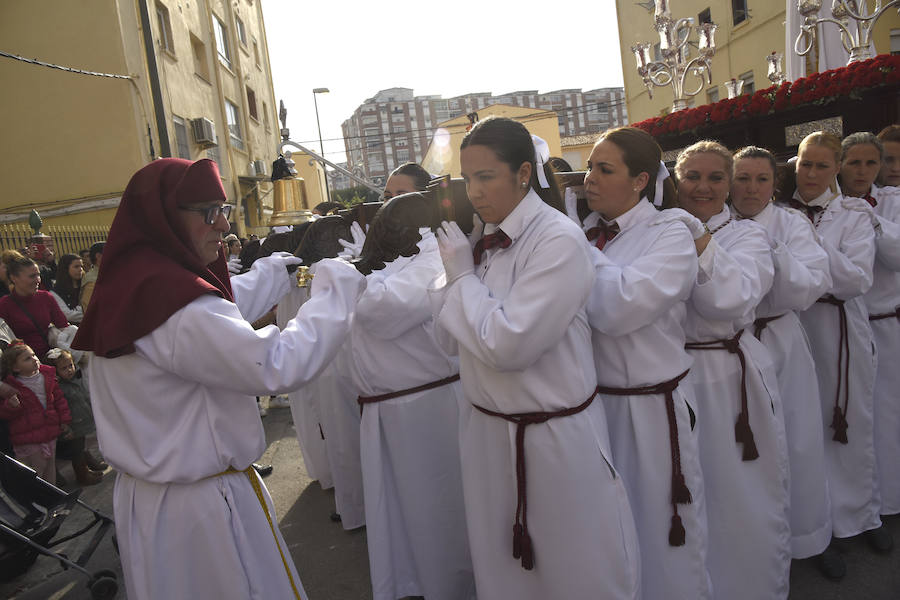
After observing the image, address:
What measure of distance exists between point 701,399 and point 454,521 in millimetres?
1396

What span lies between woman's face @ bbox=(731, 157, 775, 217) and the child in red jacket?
5.16 m

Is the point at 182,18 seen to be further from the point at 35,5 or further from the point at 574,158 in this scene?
the point at 574,158

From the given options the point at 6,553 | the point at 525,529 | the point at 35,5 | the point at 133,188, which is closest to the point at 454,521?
the point at 525,529

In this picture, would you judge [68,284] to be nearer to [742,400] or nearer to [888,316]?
[742,400]

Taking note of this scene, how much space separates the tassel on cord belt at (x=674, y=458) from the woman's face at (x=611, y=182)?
2.52ft

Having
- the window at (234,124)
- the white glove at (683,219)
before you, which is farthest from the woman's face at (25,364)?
the window at (234,124)

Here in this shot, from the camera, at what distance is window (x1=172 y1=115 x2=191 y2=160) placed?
46.1 ft

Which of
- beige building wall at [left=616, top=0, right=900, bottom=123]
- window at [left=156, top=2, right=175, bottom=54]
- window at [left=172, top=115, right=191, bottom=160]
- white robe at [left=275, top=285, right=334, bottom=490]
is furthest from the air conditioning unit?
white robe at [left=275, top=285, right=334, bottom=490]

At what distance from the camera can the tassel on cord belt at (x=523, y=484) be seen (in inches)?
83.7

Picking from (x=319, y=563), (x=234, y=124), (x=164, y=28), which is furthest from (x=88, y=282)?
(x=234, y=124)

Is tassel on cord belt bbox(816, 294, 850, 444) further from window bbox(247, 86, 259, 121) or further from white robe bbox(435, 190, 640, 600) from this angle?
window bbox(247, 86, 259, 121)

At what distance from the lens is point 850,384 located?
342 cm

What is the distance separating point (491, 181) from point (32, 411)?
14.6 ft

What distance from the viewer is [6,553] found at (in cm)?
340
